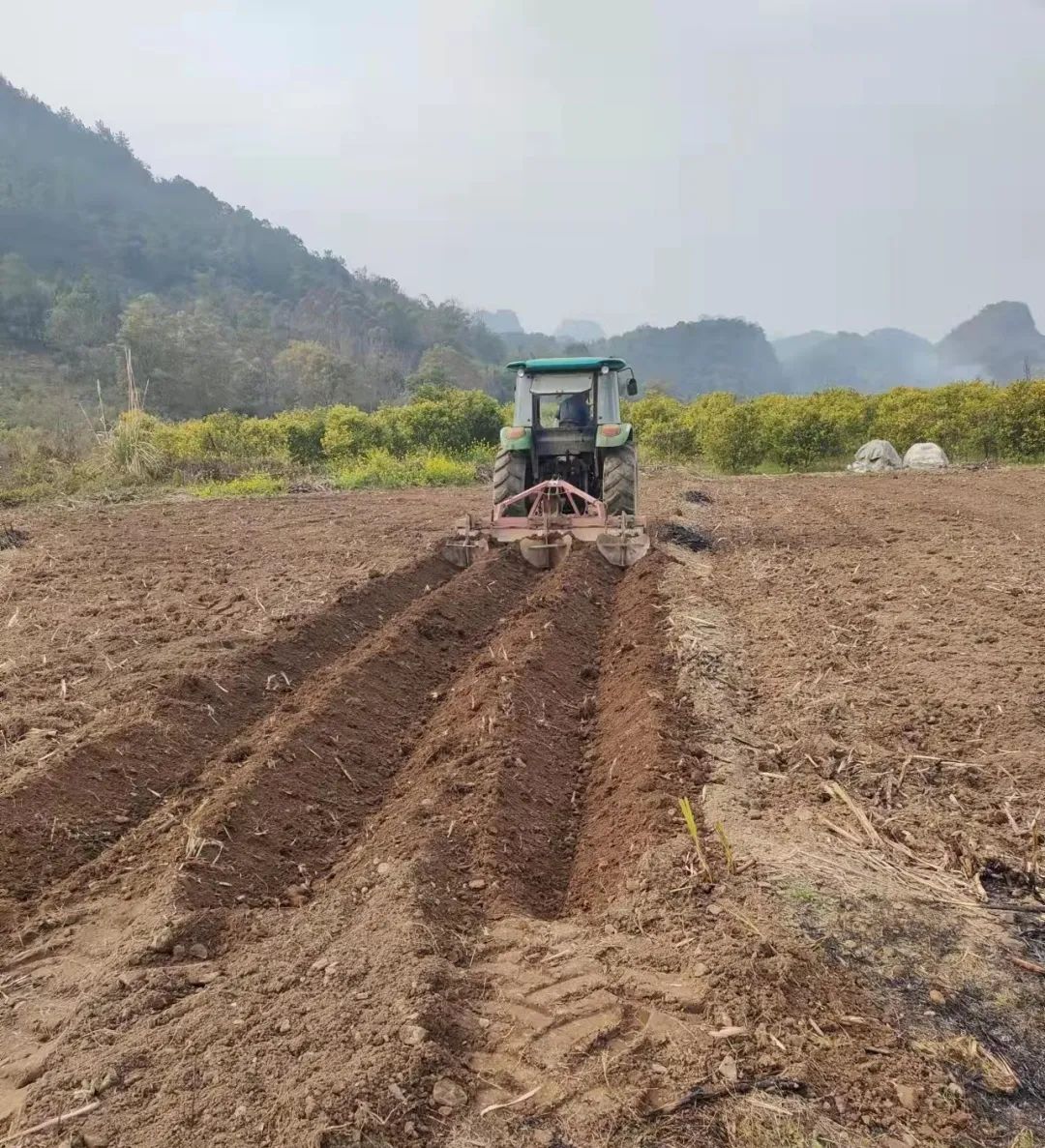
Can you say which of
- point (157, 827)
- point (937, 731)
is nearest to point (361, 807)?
point (157, 827)

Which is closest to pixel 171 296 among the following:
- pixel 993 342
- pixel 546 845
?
pixel 546 845

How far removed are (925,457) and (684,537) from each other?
39.5 feet

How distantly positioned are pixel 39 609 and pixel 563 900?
6.09 m

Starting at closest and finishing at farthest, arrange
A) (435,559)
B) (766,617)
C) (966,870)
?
(966,870)
(766,617)
(435,559)

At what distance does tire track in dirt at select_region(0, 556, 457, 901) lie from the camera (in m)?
3.60

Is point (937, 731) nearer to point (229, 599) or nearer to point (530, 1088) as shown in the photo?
point (530, 1088)

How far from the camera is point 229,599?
7.57m

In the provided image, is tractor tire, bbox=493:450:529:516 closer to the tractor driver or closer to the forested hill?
the tractor driver

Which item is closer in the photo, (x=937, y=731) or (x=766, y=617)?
(x=937, y=731)

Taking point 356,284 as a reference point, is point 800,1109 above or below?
A: below

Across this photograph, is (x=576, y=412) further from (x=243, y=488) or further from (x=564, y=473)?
(x=243, y=488)

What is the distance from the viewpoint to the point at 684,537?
9.95 m

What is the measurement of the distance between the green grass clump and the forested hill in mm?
19986

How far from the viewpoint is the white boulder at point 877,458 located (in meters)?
19.6
